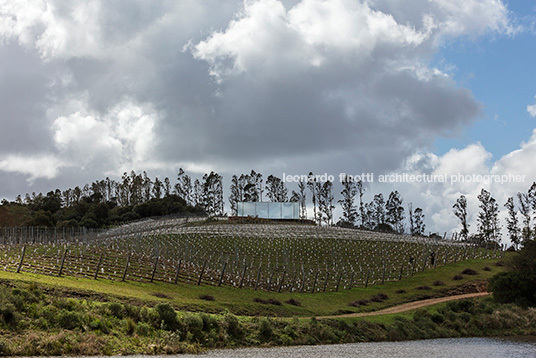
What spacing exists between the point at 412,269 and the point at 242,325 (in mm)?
42254

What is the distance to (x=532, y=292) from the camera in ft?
139

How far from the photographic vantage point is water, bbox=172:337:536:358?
72.1 feet

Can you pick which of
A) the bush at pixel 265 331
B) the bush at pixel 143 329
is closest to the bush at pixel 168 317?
the bush at pixel 143 329

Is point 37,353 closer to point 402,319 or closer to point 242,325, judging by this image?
point 242,325

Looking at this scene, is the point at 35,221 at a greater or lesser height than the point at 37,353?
greater

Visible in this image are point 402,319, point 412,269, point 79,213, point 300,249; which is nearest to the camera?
point 402,319

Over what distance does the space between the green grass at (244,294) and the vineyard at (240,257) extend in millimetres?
2147

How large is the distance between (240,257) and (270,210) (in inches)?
2284

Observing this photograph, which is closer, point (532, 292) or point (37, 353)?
point (37, 353)

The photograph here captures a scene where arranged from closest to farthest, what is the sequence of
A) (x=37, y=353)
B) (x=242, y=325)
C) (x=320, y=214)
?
(x=37, y=353), (x=242, y=325), (x=320, y=214)

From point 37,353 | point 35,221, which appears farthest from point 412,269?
point 35,221

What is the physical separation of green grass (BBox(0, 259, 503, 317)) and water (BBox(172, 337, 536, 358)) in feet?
25.8

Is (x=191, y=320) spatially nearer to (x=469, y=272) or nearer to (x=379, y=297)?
(x=379, y=297)

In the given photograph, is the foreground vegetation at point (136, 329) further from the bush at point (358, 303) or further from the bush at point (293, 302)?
the bush at point (358, 303)
